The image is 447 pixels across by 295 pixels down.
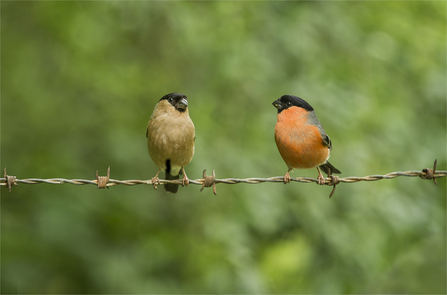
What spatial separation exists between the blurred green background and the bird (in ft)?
4.28

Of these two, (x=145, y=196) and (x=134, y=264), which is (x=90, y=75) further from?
(x=134, y=264)

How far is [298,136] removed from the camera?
9.60 feet

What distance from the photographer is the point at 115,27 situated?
5082 millimetres

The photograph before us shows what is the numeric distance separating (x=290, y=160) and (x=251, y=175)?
67.2 inches

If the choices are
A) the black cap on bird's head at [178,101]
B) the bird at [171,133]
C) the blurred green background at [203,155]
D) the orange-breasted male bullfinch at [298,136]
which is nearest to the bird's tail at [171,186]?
the bird at [171,133]

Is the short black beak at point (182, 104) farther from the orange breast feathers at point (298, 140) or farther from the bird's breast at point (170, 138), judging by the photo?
the orange breast feathers at point (298, 140)

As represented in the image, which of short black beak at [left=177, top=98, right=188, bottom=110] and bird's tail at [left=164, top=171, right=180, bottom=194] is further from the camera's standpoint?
A: bird's tail at [left=164, top=171, right=180, bottom=194]

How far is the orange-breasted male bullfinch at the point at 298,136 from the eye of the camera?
2902 mm

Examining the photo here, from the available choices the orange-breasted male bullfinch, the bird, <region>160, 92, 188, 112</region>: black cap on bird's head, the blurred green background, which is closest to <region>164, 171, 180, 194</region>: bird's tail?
the bird

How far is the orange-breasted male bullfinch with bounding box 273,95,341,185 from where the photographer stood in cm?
290

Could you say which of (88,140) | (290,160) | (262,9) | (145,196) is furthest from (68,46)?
(290,160)

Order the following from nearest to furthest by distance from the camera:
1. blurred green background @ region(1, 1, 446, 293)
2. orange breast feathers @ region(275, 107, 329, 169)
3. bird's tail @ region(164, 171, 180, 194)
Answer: orange breast feathers @ region(275, 107, 329, 169), bird's tail @ region(164, 171, 180, 194), blurred green background @ region(1, 1, 446, 293)

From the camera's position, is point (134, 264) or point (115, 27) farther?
point (115, 27)

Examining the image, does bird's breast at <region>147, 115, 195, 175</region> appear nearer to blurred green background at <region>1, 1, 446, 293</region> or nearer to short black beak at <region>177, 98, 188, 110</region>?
short black beak at <region>177, 98, 188, 110</region>
